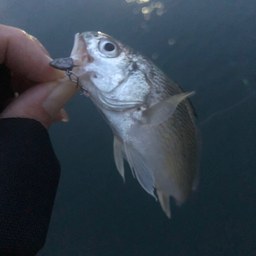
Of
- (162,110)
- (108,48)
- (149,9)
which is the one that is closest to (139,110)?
(162,110)

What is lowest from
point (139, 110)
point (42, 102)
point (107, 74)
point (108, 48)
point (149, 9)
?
point (42, 102)

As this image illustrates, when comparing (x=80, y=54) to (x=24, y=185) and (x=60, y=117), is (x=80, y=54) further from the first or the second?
(x=24, y=185)

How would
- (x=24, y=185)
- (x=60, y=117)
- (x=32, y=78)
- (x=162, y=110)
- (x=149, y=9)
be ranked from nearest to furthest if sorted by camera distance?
(x=24, y=185)
(x=162, y=110)
(x=32, y=78)
(x=60, y=117)
(x=149, y=9)

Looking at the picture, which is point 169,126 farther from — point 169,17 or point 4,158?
point 169,17

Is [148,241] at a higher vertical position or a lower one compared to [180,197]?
lower

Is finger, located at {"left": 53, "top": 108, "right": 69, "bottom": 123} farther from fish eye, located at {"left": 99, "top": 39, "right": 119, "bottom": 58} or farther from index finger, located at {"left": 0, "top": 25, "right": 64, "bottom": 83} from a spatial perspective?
fish eye, located at {"left": 99, "top": 39, "right": 119, "bottom": 58}

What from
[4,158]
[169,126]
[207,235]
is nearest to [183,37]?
[169,126]

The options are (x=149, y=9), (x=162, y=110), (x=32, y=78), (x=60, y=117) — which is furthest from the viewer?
(x=149, y=9)
